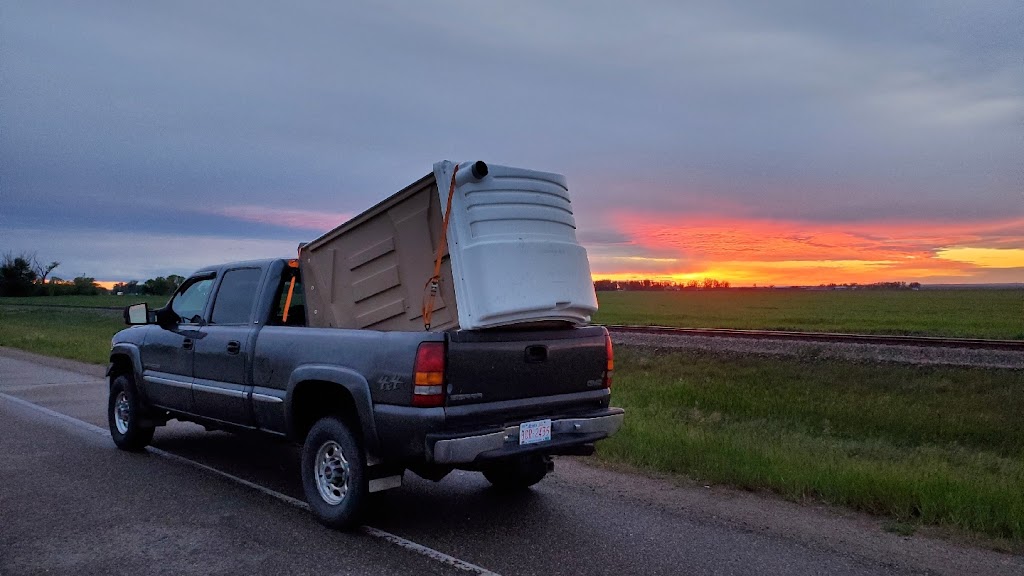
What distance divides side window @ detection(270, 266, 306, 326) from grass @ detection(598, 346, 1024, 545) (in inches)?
131

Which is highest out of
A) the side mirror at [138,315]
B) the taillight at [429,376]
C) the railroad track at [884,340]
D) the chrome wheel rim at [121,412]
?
the side mirror at [138,315]

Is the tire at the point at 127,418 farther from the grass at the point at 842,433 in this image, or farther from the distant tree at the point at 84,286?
the distant tree at the point at 84,286

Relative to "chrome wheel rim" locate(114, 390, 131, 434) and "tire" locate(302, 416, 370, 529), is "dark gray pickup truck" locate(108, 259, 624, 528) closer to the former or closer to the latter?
"tire" locate(302, 416, 370, 529)

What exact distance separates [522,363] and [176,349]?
3.79 m

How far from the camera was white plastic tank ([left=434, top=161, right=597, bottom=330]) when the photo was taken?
5027 millimetres

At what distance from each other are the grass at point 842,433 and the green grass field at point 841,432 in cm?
2

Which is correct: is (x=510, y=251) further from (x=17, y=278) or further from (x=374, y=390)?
(x=17, y=278)

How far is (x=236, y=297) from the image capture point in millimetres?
6758

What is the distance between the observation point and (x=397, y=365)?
4.91 meters

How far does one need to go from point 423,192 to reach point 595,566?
266 centimetres

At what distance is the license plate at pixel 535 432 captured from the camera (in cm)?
518

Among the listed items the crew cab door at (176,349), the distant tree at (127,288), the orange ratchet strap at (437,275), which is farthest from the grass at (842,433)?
the distant tree at (127,288)

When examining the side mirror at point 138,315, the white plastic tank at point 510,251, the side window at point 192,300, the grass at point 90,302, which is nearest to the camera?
the white plastic tank at point 510,251

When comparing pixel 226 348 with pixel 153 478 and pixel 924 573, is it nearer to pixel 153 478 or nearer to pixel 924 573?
pixel 153 478
